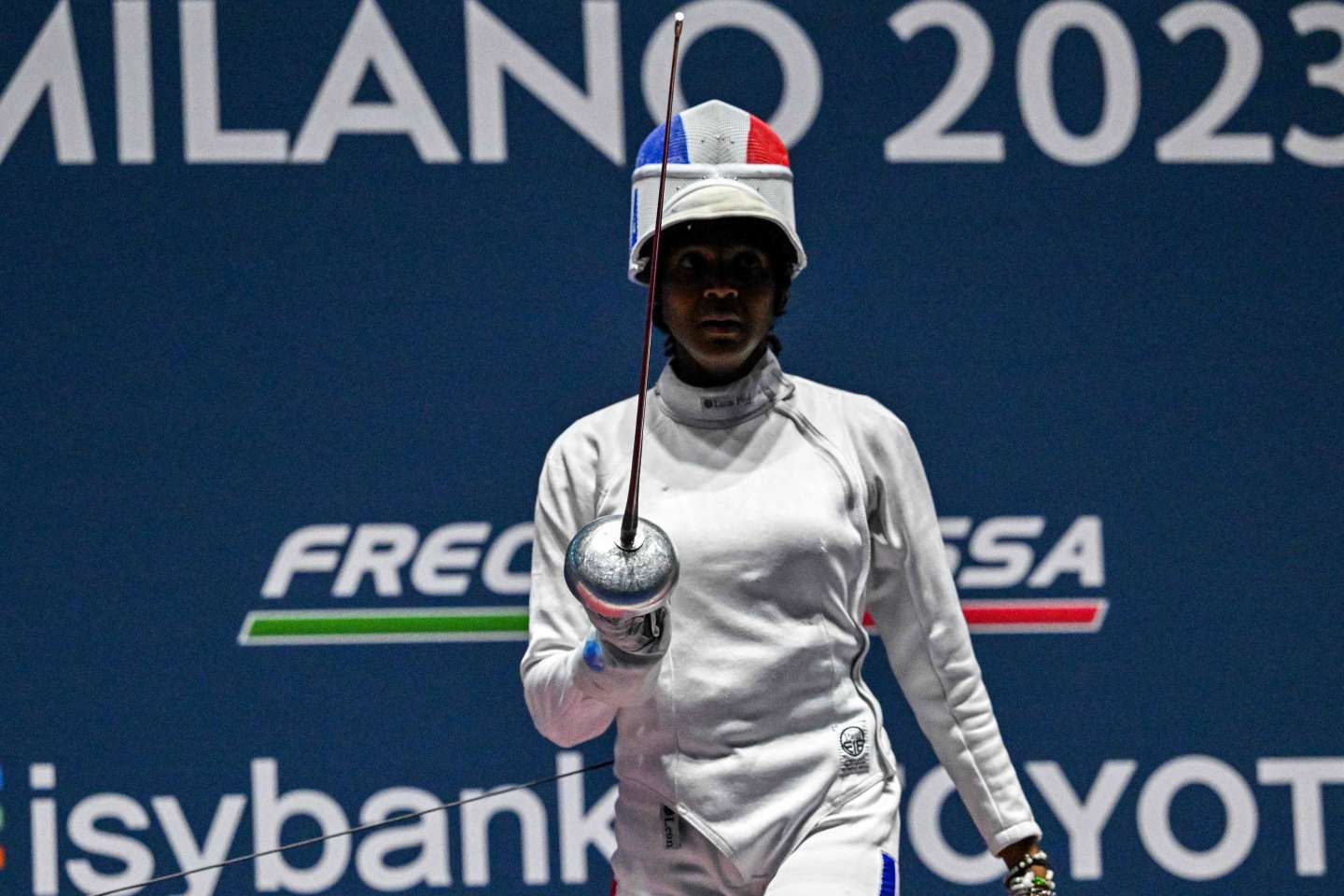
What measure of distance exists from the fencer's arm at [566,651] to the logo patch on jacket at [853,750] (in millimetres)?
261

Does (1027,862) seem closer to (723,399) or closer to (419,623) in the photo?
(723,399)

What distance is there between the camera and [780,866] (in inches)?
79.2

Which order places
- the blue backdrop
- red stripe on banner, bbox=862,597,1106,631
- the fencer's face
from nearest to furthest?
the fencer's face → the blue backdrop → red stripe on banner, bbox=862,597,1106,631

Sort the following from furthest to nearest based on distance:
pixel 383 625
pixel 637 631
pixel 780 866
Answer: pixel 383 625 < pixel 780 866 < pixel 637 631

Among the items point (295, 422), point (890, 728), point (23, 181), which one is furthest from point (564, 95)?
point (890, 728)

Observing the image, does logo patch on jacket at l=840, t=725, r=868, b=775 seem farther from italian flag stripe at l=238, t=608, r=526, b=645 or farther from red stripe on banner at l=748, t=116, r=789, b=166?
italian flag stripe at l=238, t=608, r=526, b=645

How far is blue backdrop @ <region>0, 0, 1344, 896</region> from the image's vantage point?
316cm

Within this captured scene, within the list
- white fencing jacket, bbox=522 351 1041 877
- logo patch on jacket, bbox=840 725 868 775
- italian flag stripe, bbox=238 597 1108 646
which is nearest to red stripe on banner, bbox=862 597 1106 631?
italian flag stripe, bbox=238 597 1108 646

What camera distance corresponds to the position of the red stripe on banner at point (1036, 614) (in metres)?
3.27

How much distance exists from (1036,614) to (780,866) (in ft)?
4.53

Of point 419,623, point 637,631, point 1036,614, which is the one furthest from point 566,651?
point 1036,614

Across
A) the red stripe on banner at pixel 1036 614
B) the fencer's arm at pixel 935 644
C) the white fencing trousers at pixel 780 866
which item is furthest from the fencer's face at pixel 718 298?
the red stripe on banner at pixel 1036 614

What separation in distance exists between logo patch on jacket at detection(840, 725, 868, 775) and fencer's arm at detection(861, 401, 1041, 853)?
5.3 inches

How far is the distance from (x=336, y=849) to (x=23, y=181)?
4.25ft
